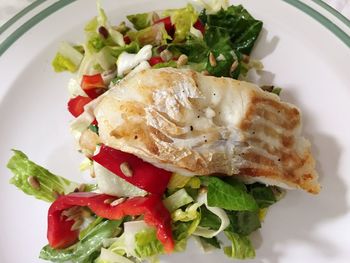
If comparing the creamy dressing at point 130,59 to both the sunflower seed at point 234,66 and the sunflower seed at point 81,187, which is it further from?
the sunflower seed at point 81,187

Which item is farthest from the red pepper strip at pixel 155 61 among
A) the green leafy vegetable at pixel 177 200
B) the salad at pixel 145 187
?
the green leafy vegetable at pixel 177 200

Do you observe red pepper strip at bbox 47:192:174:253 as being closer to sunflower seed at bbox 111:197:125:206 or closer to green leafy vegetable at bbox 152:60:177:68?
sunflower seed at bbox 111:197:125:206

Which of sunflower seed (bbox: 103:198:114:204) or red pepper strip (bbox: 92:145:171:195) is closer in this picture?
red pepper strip (bbox: 92:145:171:195)

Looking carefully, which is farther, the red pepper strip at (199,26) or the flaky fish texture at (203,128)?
the red pepper strip at (199,26)

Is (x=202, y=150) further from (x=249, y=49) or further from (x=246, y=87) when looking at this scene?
(x=249, y=49)

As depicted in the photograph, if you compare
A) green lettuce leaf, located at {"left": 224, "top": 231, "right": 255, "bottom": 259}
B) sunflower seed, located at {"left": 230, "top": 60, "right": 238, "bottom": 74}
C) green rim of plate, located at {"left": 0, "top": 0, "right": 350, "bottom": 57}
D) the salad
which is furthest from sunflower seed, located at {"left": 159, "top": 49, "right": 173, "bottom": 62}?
green lettuce leaf, located at {"left": 224, "top": 231, "right": 255, "bottom": 259}

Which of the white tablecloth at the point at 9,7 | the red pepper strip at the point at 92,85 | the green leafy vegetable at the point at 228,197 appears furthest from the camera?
the white tablecloth at the point at 9,7
